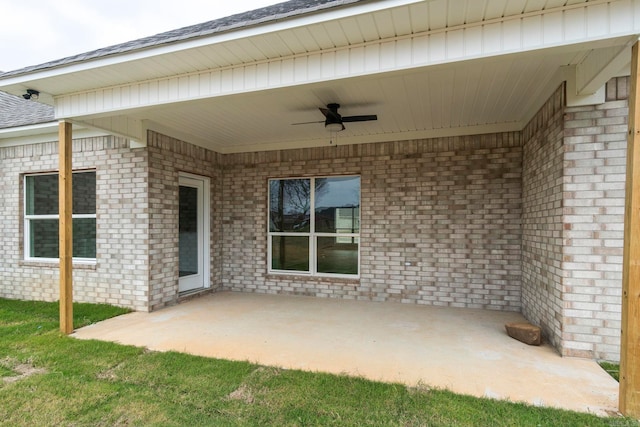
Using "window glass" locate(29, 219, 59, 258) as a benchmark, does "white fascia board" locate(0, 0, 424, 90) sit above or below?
above

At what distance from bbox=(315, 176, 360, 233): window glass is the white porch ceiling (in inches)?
52.3

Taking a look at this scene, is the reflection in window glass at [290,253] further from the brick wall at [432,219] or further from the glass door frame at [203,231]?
the glass door frame at [203,231]

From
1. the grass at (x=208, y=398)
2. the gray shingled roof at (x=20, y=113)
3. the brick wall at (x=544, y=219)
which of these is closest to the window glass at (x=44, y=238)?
the gray shingled roof at (x=20, y=113)

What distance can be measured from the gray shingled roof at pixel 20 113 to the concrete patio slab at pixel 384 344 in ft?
11.6

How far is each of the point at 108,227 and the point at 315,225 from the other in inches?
136

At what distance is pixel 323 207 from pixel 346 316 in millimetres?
2208

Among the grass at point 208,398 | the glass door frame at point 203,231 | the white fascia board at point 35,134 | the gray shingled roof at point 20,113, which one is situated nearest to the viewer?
the grass at point 208,398

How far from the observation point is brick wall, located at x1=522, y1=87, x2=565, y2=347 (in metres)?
3.56

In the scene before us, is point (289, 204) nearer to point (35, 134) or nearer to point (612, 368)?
point (35, 134)

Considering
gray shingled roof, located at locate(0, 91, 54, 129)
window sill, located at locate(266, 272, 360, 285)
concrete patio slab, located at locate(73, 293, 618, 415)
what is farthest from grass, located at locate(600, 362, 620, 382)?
gray shingled roof, located at locate(0, 91, 54, 129)

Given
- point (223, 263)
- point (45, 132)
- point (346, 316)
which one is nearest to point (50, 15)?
point (45, 132)

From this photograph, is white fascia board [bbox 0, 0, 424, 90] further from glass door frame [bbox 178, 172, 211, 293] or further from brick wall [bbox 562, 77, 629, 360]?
glass door frame [bbox 178, 172, 211, 293]

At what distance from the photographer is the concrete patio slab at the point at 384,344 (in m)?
2.84

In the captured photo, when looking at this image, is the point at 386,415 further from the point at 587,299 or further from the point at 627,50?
the point at 627,50
